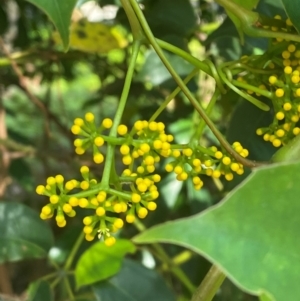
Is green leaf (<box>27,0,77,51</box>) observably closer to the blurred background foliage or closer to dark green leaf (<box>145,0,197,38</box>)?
the blurred background foliage

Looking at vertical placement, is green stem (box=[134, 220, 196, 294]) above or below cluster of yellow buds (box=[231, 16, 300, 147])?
below

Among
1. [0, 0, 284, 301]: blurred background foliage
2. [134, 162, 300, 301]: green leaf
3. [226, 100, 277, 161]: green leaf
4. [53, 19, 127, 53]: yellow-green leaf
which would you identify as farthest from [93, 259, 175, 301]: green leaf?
[134, 162, 300, 301]: green leaf

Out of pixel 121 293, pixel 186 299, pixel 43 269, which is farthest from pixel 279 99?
pixel 43 269

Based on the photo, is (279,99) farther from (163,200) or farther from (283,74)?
(163,200)

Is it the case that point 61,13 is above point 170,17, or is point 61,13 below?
above

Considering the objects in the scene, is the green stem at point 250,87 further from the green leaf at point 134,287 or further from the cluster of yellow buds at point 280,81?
the green leaf at point 134,287

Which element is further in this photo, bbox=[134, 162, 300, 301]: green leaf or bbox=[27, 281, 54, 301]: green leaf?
bbox=[27, 281, 54, 301]: green leaf

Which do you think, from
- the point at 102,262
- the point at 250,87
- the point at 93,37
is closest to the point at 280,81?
the point at 250,87

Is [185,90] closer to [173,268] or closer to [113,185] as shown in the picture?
[113,185]
